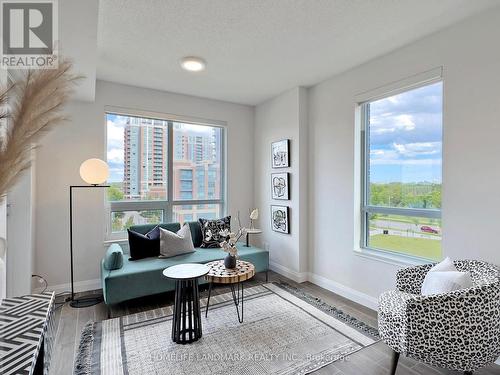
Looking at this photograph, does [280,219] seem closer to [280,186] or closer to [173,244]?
[280,186]

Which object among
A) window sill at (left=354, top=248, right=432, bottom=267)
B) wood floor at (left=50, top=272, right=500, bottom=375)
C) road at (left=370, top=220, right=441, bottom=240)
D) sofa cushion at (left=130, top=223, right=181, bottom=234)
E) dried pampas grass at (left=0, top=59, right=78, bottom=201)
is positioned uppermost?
dried pampas grass at (left=0, top=59, right=78, bottom=201)

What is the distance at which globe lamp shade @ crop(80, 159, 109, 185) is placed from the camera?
2.98m

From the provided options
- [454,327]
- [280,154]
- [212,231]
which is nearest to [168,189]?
[212,231]

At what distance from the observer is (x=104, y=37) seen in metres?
2.45

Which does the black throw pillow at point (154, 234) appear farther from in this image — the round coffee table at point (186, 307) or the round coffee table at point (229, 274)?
the round coffee table at point (186, 307)

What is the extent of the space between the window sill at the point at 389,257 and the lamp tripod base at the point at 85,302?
3.08m

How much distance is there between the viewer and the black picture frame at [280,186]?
387 cm

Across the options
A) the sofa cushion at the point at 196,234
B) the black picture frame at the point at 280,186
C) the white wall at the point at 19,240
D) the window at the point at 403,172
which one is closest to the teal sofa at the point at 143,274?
the sofa cushion at the point at 196,234

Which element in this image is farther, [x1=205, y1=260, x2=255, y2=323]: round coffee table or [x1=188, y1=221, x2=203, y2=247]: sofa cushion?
[x1=188, y1=221, x2=203, y2=247]: sofa cushion

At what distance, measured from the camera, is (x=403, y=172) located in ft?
9.14

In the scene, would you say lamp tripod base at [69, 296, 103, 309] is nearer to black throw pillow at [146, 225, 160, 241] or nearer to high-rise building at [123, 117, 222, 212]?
black throw pillow at [146, 225, 160, 241]

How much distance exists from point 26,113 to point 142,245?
3.00 meters

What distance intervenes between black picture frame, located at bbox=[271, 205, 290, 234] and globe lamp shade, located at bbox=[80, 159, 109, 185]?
2397 mm

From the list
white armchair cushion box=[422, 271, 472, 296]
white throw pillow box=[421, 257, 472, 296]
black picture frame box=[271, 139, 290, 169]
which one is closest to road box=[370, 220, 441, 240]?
white throw pillow box=[421, 257, 472, 296]
